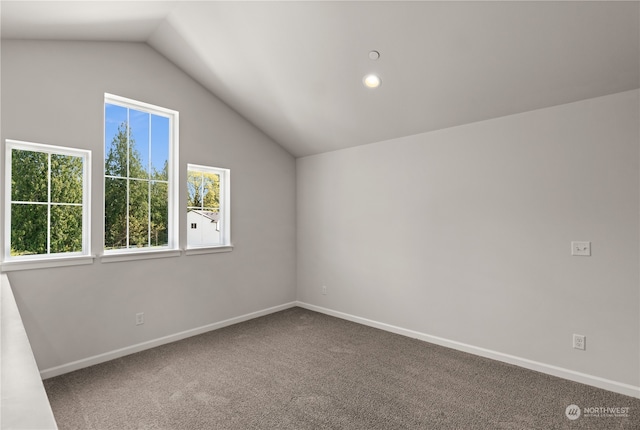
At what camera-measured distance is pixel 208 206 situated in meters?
4.12

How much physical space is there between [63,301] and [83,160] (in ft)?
4.14

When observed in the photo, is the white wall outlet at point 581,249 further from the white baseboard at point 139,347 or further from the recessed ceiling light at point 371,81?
the white baseboard at point 139,347

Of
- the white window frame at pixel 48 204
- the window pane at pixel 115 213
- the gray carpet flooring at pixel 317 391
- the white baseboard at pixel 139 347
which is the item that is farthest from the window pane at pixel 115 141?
the gray carpet flooring at pixel 317 391

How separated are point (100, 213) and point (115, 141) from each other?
2.48 ft

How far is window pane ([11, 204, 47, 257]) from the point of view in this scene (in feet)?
8.93

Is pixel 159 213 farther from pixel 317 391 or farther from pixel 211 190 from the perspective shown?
pixel 317 391

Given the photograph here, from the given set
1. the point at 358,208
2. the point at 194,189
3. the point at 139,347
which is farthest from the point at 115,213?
the point at 358,208

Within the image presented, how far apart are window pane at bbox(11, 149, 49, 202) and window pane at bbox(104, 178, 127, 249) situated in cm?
48

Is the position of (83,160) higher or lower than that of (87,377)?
higher

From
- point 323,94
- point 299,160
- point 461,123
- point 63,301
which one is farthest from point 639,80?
point 63,301

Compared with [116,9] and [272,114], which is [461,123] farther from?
[116,9]

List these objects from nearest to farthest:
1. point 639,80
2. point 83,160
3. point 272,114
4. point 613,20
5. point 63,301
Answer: point 613,20 → point 639,80 → point 63,301 → point 83,160 → point 272,114

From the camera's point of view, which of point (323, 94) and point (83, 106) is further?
point (323, 94)

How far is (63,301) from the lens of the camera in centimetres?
286
